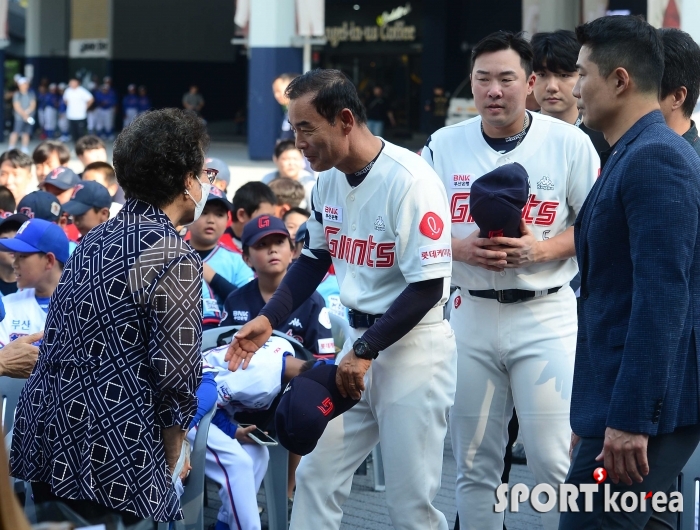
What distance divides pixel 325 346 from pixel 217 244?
5.16 ft

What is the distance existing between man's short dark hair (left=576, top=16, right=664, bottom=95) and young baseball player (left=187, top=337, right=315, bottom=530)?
2129 millimetres

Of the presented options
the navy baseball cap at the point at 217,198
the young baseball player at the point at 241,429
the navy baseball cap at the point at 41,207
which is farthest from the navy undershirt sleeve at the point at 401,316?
the navy baseball cap at the point at 41,207

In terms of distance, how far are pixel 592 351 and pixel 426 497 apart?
97 centimetres

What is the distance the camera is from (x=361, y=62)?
3328 centimetres

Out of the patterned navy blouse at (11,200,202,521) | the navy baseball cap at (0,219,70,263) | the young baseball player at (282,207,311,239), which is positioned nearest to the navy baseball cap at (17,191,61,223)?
the young baseball player at (282,207,311,239)

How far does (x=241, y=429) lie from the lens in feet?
14.5

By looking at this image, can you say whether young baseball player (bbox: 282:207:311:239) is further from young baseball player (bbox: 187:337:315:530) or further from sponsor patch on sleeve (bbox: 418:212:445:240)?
sponsor patch on sleeve (bbox: 418:212:445:240)

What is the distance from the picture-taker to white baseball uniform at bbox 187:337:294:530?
423cm

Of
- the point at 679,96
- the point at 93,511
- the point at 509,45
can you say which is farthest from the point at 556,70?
the point at 93,511

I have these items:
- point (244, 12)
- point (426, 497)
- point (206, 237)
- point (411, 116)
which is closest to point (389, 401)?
point (426, 497)

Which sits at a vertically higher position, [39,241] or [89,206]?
[89,206]

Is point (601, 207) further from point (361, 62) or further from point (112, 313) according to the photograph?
point (361, 62)

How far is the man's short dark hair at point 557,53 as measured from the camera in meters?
4.66

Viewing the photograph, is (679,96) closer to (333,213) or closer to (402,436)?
(333,213)
